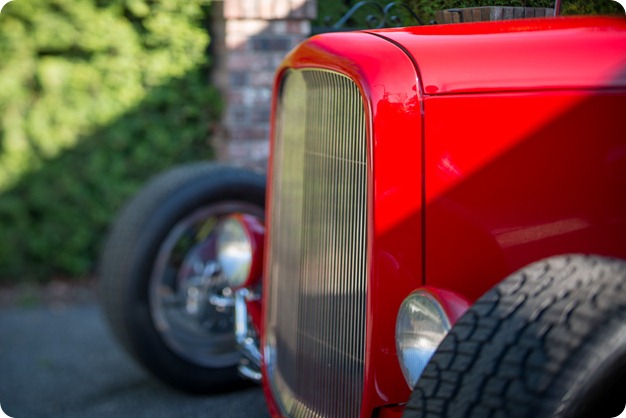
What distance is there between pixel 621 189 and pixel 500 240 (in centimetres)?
30

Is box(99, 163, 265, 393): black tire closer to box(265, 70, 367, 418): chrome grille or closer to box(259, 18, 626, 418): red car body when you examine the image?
box(265, 70, 367, 418): chrome grille

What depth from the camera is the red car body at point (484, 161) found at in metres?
1.94

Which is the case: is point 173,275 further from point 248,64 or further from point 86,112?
point 86,112

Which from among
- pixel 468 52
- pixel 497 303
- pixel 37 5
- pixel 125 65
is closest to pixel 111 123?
pixel 125 65

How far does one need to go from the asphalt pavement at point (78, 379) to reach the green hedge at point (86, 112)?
1.96 ft

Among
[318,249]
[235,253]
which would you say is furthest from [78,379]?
[318,249]

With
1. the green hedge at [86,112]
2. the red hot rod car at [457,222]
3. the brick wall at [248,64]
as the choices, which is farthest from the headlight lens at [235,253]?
the green hedge at [86,112]

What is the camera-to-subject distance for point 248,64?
4.75m

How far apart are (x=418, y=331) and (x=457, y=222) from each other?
0.91 ft

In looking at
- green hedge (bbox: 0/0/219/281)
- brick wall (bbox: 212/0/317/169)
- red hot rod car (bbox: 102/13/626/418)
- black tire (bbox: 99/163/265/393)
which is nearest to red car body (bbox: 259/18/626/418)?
red hot rod car (bbox: 102/13/626/418)

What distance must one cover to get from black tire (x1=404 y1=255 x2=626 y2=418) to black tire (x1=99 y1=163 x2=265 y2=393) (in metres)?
1.70

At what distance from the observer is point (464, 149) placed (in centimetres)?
196

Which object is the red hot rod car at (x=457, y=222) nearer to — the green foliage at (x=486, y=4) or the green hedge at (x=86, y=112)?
the green foliage at (x=486, y=4)

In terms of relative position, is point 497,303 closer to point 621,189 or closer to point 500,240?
point 500,240
